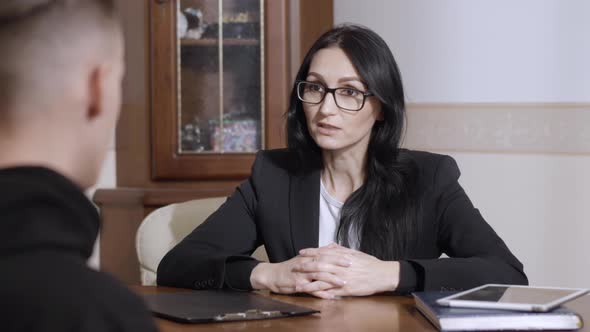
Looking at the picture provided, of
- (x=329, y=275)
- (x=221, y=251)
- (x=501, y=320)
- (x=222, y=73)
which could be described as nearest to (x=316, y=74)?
(x=221, y=251)

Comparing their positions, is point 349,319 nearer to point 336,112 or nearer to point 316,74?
point 336,112

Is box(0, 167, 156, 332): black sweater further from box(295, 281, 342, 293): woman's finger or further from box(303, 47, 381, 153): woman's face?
box(303, 47, 381, 153): woman's face

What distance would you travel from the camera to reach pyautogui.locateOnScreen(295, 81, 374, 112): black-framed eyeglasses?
87.0 inches

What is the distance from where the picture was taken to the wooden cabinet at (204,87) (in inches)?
132

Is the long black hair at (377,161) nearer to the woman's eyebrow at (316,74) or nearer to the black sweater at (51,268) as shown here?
the woman's eyebrow at (316,74)

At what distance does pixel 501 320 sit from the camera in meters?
1.34

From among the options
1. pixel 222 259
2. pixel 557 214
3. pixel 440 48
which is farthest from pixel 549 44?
pixel 222 259

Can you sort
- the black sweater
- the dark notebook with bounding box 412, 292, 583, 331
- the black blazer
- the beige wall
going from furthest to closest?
the beige wall
the black blazer
the dark notebook with bounding box 412, 292, 583, 331
the black sweater

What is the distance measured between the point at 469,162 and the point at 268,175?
1.39 m

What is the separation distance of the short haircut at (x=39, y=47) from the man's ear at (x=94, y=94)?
0.05 ft

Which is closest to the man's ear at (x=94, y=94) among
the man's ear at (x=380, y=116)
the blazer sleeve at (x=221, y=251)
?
the blazer sleeve at (x=221, y=251)

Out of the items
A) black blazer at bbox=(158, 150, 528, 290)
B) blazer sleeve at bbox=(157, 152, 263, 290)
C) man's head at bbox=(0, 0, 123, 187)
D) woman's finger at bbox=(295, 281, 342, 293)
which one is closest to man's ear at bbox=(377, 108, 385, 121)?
black blazer at bbox=(158, 150, 528, 290)

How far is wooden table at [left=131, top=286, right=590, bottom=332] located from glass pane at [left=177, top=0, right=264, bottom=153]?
A: 1759 millimetres

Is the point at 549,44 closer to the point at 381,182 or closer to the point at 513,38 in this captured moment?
the point at 513,38
